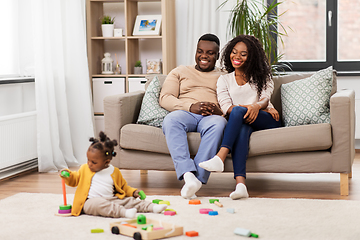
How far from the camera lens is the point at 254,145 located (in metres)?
2.70

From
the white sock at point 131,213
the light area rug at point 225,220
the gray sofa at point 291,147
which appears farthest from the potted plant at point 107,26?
the white sock at point 131,213

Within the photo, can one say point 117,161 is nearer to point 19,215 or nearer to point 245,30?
point 19,215

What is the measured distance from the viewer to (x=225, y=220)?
7.00 ft

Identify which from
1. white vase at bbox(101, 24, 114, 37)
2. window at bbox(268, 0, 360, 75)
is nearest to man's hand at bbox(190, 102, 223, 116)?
white vase at bbox(101, 24, 114, 37)

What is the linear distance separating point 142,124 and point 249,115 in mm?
718

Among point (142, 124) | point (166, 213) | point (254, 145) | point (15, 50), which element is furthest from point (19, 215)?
point (15, 50)

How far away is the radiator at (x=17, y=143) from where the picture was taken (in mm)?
3254

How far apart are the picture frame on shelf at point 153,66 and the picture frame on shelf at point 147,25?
0.87 feet

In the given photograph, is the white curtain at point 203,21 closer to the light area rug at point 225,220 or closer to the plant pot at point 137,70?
the plant pot at point 137,70

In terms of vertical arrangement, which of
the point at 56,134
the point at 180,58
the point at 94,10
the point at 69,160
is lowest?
the point at 69,160

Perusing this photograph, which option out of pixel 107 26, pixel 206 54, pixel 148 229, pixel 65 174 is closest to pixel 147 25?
pixel 107 26

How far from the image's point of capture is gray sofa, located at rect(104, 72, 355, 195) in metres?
2.64

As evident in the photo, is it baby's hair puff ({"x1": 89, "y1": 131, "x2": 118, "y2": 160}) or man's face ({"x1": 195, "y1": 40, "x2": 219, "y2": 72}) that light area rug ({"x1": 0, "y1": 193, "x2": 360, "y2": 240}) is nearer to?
baby's hair puff ({"x1": 89, "y1": 131, "x2": 118, "y2": 160})

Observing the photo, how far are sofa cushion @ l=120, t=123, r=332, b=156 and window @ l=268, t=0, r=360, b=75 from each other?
207cm
